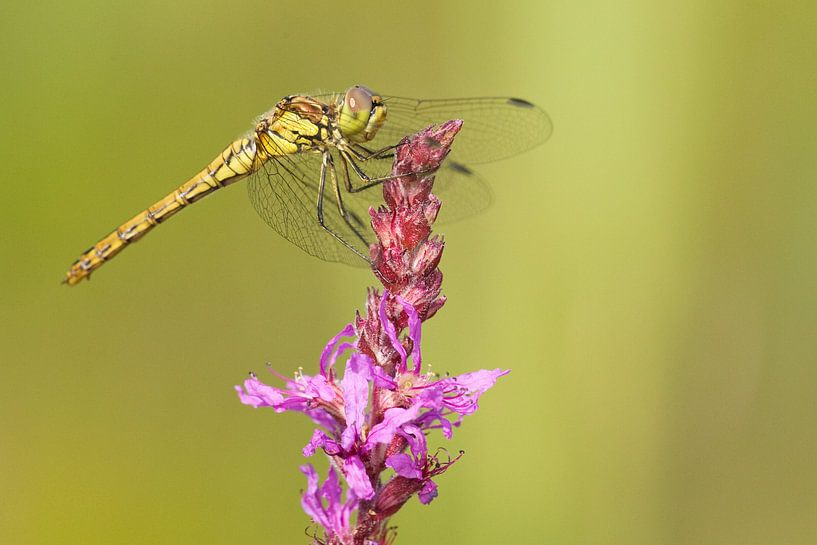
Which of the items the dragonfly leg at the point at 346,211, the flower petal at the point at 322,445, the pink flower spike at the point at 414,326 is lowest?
the flower petal at the point at 322,445

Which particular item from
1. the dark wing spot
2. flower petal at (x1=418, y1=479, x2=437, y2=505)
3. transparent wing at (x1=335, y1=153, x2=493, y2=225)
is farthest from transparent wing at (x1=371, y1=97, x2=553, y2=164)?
flower petal at (x1=418, y1=479, x2=437, y2=505)

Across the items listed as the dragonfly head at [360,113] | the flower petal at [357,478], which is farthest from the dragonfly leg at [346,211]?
the flower petal at [357,478]

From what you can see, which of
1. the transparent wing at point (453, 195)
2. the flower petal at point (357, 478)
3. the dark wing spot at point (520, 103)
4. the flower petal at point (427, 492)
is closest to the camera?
the flower petal at point (357, 478)

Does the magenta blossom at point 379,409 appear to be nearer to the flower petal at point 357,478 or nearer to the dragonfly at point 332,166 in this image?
the flower petal at point 357,478

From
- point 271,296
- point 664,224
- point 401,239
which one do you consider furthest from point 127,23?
point 401,239

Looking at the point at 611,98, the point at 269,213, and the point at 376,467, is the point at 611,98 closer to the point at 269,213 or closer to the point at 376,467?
the point at 269,213

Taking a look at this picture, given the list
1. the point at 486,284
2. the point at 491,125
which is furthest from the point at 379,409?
the point at 486,284
